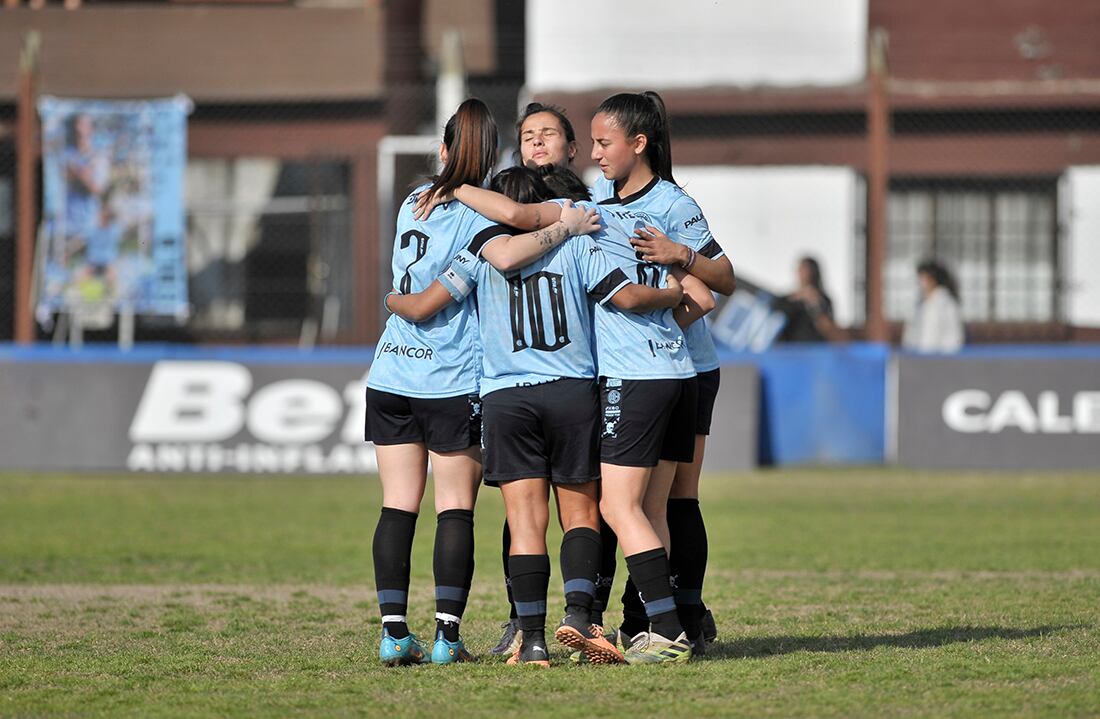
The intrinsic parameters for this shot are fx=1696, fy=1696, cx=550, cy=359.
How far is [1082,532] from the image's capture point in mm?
11266

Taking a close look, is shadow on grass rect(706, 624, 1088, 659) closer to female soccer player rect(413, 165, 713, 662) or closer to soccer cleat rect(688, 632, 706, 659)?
soccer cleat rect(688, 632, 706, 659)

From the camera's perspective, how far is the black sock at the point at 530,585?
612 centimetres

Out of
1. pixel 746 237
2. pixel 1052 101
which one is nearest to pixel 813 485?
pixel 746 237

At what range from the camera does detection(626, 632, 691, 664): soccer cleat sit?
241 inches

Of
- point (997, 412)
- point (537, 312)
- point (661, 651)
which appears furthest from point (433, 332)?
point (997, 412)

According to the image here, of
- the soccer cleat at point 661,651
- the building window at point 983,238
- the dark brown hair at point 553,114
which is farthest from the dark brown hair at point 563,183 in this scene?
the building window at point 983,238

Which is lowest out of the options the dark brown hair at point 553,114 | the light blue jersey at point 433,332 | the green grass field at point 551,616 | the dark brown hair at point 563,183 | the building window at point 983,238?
the green grass field at point 551,616

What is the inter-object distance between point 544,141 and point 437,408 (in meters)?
1.08

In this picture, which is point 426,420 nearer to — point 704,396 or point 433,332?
point 433,332

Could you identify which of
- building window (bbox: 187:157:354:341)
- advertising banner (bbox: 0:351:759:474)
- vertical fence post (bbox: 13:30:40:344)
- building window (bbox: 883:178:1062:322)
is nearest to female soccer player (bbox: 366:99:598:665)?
advertising banner (bbox: 0:351:759:474)

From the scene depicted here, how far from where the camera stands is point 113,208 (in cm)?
1786

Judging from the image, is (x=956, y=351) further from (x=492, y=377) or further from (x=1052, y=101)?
(x=492, y=377)

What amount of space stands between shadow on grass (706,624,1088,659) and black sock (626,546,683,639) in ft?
1.28

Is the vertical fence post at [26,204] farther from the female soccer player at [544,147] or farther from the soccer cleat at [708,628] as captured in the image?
the soccer cleat at [708,628]
